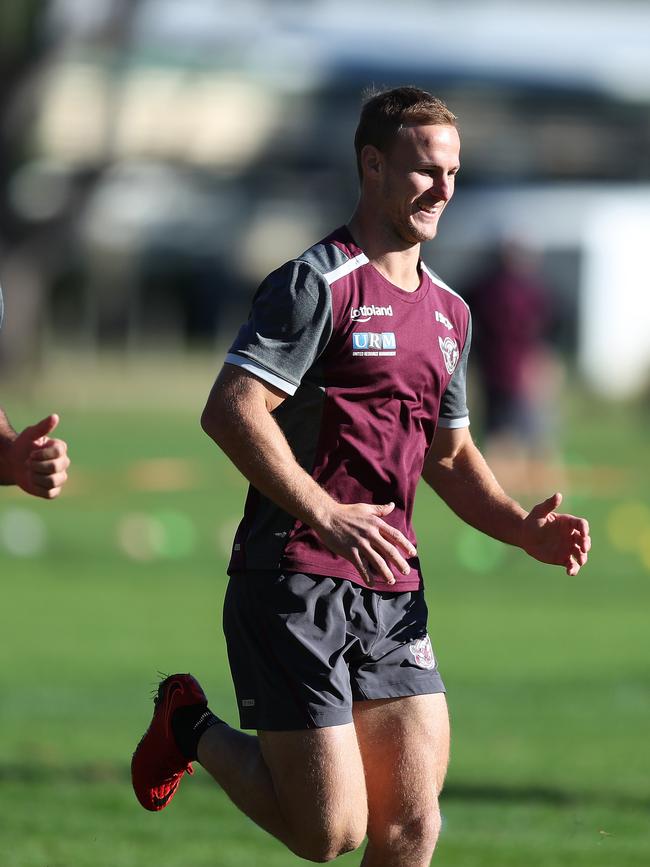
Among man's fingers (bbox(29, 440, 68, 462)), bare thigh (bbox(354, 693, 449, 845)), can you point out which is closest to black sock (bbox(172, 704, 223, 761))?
bare thigh (bbox(354, 693, 449, 845))

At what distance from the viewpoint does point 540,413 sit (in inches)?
757

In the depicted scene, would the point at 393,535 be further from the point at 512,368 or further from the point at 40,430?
the point at 512,368

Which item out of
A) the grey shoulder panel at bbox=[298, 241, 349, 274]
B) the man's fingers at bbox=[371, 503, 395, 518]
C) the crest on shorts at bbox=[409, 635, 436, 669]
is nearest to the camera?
the man's fingers at bbox=[371, 503, 395, 518]

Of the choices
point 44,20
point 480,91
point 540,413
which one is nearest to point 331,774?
point 540,413

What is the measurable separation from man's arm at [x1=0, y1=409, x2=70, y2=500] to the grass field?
81.9 inches

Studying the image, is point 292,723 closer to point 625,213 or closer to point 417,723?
point 417,723

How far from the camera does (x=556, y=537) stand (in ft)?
18.1

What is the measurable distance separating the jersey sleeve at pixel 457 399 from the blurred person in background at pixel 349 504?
0.14 meters

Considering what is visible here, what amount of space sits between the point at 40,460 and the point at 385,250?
3.88ft

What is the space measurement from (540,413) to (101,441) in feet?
39.5

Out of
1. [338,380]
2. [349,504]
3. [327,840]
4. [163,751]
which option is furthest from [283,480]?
[163,751]

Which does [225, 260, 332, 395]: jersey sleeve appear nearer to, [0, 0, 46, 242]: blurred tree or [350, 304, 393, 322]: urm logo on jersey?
[350, 304, 393, 322]: urm logo on jersey

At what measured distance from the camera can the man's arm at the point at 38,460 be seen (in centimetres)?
518

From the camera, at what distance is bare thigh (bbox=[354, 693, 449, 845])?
5.31m
